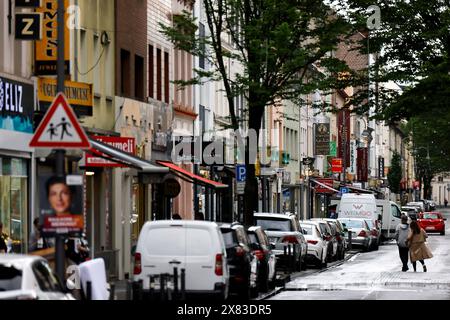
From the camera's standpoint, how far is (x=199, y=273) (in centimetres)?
2562

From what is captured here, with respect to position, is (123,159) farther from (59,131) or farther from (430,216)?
(430,216)

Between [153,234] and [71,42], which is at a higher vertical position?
[71,42]

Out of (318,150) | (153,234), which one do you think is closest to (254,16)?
(153,234)

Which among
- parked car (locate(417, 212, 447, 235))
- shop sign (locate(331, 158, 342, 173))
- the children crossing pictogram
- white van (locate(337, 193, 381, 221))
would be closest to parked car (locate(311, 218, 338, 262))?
white van (locate(337, 193, 381, 221))

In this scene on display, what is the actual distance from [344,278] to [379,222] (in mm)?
32639

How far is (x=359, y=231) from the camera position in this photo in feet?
210

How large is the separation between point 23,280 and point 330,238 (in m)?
35.0

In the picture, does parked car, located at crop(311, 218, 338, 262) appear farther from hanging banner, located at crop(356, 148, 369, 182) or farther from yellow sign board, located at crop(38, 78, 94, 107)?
hanging banner, located at crop(356, 148, 369, 182)

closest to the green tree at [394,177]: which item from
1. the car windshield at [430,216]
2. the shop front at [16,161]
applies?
the car windshield at [430,216]

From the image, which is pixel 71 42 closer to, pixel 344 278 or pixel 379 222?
pixel 344 278

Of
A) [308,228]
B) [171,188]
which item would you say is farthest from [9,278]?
[308,228]

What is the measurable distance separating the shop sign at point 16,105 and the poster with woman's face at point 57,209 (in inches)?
444

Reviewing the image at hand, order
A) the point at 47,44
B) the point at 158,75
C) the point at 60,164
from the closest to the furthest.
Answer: the point at 60,164 → the point at 47,44 → the point at 158,75

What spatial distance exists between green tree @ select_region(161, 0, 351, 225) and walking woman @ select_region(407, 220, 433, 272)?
17.3 feet
